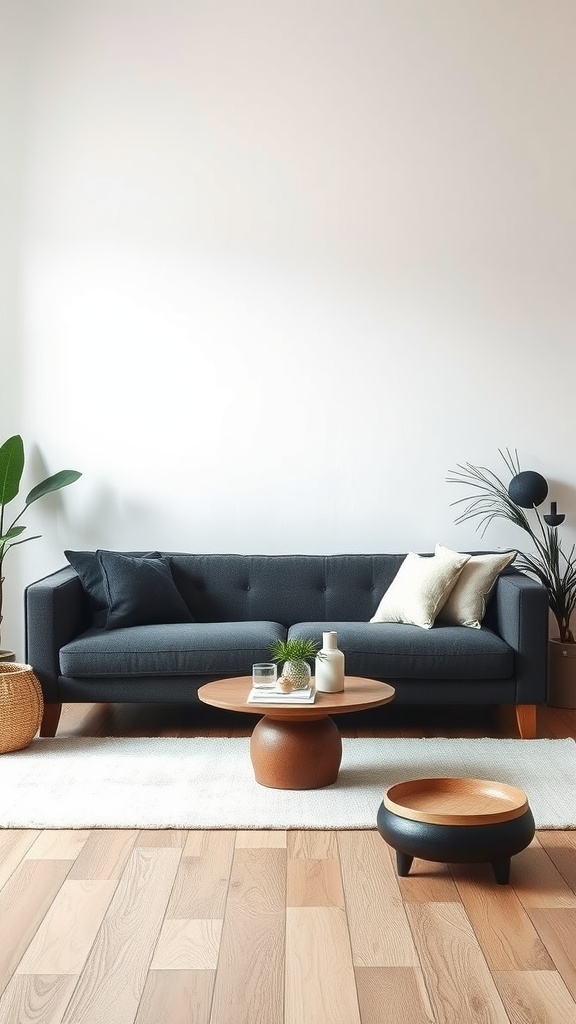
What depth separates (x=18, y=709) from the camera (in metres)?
3.96

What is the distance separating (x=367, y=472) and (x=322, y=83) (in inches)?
79.7

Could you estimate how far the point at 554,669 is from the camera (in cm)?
491

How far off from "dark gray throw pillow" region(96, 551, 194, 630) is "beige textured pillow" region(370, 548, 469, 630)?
935mm

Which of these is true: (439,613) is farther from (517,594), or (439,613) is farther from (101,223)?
(101,223)

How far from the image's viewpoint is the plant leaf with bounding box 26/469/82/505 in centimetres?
505

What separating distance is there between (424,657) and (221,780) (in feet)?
3.46

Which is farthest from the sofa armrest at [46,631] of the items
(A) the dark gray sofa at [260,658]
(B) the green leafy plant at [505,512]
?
(B) the green leafy plant at [505,512]

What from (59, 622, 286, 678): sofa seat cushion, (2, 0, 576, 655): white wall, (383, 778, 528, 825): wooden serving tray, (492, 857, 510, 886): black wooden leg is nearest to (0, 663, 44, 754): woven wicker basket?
(59, 622, 286, 678): sofa seat cushion

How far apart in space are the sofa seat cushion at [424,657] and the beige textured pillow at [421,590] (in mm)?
220

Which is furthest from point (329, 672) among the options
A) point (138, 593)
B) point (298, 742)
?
point (138, 593)

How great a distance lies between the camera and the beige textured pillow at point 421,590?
4422mm

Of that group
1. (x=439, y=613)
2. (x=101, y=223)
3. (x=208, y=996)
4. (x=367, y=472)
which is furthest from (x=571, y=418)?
(x=208, y=996)

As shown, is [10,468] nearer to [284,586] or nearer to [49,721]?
[49,721]

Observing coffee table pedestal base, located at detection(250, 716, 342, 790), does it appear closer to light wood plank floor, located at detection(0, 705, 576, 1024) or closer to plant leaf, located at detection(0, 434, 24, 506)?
light wood plank floor, located at detection(0, 705, 576, 1024)
